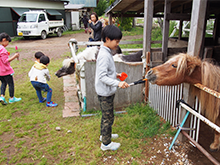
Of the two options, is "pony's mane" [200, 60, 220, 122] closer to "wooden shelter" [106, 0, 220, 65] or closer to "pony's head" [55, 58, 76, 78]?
"wooden shelter" [106, 0, 220, 65]

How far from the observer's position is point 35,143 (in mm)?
3127

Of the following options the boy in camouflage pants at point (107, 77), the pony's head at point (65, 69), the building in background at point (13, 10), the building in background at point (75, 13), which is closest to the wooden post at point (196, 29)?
the boy in camouflage pants at point (107, 77)

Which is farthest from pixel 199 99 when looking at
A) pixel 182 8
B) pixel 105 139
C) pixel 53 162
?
pixel 182 8

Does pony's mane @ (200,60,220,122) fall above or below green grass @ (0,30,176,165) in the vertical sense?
above

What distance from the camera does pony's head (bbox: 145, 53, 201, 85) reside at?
234 cm

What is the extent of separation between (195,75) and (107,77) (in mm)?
1274

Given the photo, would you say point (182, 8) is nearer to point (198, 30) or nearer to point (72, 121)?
point (198, 30)

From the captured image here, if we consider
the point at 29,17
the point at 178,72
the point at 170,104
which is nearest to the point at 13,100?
the point at 170,104

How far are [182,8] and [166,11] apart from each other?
3.27 meters

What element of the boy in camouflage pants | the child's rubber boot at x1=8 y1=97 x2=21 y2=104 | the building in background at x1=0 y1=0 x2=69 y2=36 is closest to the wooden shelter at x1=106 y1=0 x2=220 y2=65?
the boy in camouflage pants

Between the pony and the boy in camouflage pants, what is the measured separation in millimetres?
565

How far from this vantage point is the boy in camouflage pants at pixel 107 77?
2.30 metres

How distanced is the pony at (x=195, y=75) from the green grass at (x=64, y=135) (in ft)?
3.43

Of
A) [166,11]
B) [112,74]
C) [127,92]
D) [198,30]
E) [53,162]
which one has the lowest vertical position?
[53,162]
